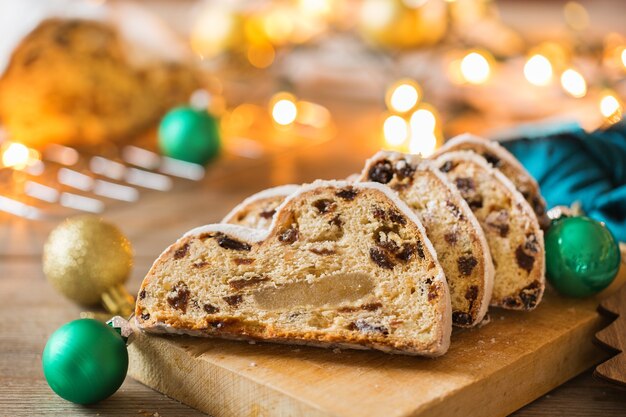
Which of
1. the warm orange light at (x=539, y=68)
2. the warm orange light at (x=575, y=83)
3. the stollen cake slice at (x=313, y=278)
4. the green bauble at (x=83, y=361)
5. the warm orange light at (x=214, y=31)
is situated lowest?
the green bauble at (x=83, y=361)

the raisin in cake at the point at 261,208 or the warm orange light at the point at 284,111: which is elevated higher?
the warm orange light at the point at 284,111

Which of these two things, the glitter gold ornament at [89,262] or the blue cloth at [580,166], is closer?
the glitter gold ornament at [89,262]

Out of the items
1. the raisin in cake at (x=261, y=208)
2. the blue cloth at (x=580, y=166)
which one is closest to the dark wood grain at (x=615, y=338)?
the blue cloth at (x=580, y=166)

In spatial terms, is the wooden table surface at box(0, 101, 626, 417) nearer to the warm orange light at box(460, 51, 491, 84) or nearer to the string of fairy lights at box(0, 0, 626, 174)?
the string of fairy lights at box(0, 0, 626, 174)

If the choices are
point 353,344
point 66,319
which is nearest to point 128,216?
point 66,319

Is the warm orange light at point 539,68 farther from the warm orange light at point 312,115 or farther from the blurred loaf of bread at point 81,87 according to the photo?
the blurred loaf of bread at point 81,87

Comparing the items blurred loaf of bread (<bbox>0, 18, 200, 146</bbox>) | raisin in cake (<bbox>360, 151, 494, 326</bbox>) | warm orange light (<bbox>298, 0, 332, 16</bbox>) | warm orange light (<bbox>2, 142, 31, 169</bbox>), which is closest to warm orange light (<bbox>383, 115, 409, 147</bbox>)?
warm orange light (<bbox>298, 0, 332, 16</bbox>)

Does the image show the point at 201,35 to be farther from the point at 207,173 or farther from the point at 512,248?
the point at 512,248
